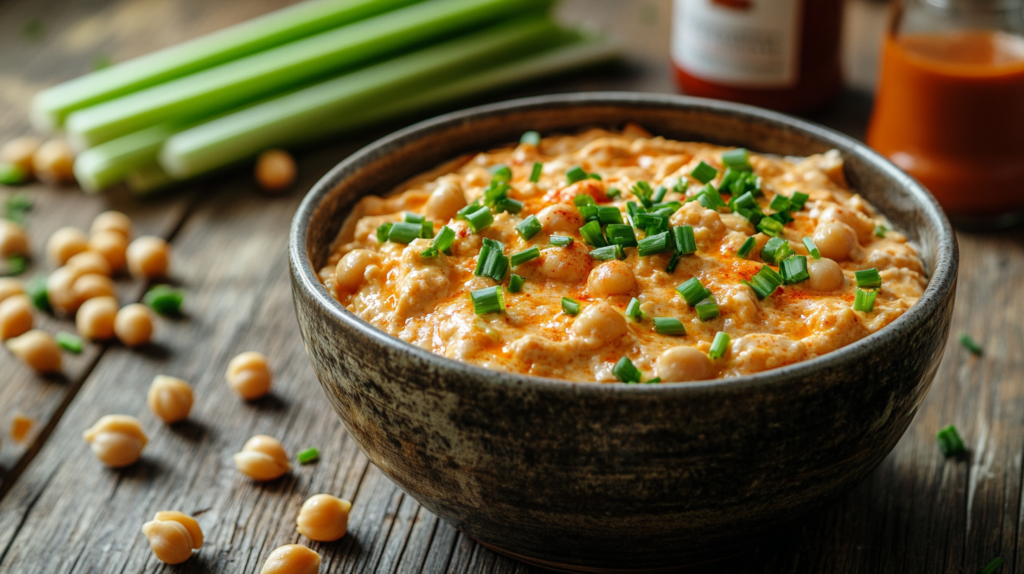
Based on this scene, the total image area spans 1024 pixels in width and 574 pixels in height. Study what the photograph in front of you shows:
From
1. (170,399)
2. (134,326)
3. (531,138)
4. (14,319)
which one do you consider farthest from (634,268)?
(14,319)

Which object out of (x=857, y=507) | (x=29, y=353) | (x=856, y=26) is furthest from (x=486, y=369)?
(x=856, y=26)

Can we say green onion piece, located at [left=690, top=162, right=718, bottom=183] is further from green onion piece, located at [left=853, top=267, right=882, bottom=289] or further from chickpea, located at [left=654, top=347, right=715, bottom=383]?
chickpea, located at [left=654, top=347, right=715, bottom=383]

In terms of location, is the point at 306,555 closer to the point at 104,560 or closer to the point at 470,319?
the point at 104,560

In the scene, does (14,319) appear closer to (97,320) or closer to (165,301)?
(97,320)

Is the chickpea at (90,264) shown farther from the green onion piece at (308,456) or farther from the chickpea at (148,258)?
the green onion piece at (308,456)

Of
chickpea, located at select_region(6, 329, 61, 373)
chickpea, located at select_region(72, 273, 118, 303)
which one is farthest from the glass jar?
chickpea, located at select_region(6, 329, 61, 373)

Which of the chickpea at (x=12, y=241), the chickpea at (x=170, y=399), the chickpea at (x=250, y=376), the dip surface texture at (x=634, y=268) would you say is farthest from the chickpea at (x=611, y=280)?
the chickpea at (x=12, y=241)
